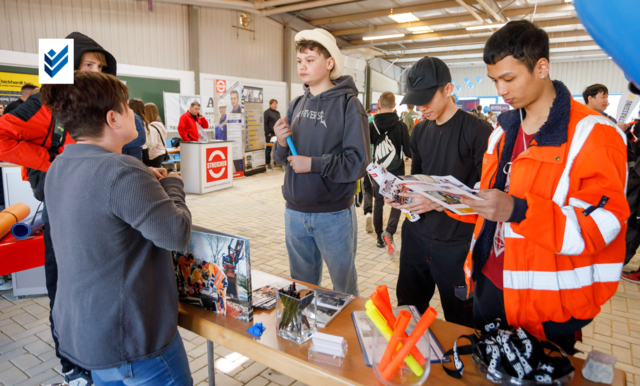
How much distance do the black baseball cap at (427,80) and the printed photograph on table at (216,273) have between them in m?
1.08

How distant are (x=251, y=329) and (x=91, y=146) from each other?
72cm

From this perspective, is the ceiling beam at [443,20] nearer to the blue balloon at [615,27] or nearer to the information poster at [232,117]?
the information poster at [232,117]

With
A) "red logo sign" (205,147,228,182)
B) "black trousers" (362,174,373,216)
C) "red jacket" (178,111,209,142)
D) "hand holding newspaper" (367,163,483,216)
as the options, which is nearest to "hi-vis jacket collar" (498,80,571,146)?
"hand holding newspaper" (367,163,483,216)

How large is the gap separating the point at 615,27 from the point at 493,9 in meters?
10.9

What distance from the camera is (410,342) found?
91 centimetres

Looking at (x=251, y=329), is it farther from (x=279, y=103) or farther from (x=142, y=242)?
(x=279, y=103)

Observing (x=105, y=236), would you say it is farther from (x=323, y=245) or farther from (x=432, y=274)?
(x=432, y=274)

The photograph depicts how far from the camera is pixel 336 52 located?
1856 mm

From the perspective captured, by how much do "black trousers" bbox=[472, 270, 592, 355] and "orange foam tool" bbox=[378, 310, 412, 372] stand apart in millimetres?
390

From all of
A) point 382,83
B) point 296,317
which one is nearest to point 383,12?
point 382,83

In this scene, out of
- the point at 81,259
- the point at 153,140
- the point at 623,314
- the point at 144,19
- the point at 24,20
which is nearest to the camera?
the point at 81,259

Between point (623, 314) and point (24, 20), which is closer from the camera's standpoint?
point (623, 314)

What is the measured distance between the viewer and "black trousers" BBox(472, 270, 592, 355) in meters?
1.12

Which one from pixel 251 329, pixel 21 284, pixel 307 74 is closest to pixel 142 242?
pixel 251 329
